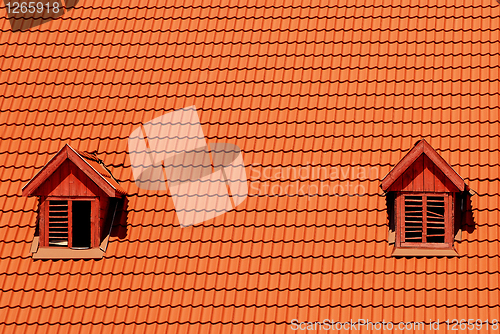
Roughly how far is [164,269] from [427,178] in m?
4.59

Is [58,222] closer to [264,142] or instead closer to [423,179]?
[264,142]

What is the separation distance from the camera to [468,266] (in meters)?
9.98

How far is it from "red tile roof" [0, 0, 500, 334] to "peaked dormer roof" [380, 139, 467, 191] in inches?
32.5

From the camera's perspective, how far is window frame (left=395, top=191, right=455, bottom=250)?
10.1m

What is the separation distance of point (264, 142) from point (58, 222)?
3.90 meters

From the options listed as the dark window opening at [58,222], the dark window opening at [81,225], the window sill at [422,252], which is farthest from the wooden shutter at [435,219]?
the dark window opening at [58,222]

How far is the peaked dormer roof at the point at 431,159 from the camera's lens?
986 centimetres

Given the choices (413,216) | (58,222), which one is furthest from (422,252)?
(58,222)

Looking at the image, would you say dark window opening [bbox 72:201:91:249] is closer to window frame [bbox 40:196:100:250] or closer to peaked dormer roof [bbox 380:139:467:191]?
window frame [bbox 40:196:100:250]

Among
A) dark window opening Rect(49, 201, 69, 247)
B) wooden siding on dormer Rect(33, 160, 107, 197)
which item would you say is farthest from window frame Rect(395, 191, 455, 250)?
dark window opening Rect(49, 201, 69, 247)

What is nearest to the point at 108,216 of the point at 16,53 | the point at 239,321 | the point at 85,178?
the point at 85,178

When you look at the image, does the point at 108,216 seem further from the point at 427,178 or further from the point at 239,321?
the point at 427,178

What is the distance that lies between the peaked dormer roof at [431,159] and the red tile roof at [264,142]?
827 mm

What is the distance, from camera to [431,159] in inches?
389
